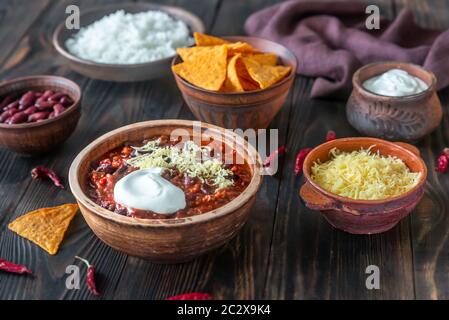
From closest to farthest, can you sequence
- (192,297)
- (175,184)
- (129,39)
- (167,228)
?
(167,228) → (192,297) → (175,184) → (129,39)

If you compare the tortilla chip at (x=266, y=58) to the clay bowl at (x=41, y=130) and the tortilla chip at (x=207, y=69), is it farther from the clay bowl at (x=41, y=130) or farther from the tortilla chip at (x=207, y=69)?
the clay bowl at (x=41, y=130)

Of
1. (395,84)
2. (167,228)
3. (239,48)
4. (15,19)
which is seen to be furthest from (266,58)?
(15,19)

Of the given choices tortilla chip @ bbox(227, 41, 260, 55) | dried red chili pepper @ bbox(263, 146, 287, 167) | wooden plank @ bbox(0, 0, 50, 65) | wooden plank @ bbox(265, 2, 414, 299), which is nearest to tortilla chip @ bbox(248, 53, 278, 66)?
tortilla chip @ bbox(227, 41, 260, 55)

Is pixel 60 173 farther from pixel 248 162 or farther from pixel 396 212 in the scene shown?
pixel 396 212

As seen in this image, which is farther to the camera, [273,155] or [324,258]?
[273,155]

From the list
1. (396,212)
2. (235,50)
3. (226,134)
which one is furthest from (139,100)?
(396,212)

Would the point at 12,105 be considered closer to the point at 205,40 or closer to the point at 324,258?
the point at 205,40

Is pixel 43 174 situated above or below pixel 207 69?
below

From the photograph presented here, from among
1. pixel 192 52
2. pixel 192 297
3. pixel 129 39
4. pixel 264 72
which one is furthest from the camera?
pixel 129 39
